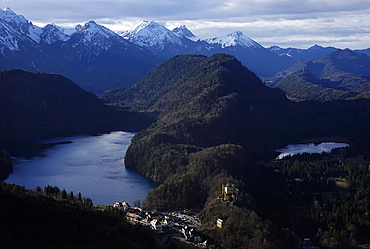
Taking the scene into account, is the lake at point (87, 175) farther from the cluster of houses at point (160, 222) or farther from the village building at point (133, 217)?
the village building at point (133, 217)

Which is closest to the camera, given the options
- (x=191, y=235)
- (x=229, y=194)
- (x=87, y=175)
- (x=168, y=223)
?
(x=191, y=235)

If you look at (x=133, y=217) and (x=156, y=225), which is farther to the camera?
(x=133, y=217)

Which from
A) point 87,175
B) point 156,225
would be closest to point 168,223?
point 156,225

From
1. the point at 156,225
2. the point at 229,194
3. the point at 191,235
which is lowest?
the point at 191,235

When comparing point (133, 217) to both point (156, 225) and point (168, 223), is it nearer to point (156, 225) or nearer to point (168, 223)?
point (168, 223)

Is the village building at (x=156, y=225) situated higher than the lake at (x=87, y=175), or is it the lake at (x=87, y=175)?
the village building at (x=156, y=225)

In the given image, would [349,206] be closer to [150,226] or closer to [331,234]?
[331,234]

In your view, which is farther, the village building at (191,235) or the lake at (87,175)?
the lake at (87,175)

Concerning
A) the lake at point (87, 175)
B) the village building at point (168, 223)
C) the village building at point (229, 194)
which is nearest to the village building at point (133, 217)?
the village building at point (168, 223)

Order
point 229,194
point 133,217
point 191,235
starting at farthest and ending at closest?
point 229,194, point 133,217, point 191,235
